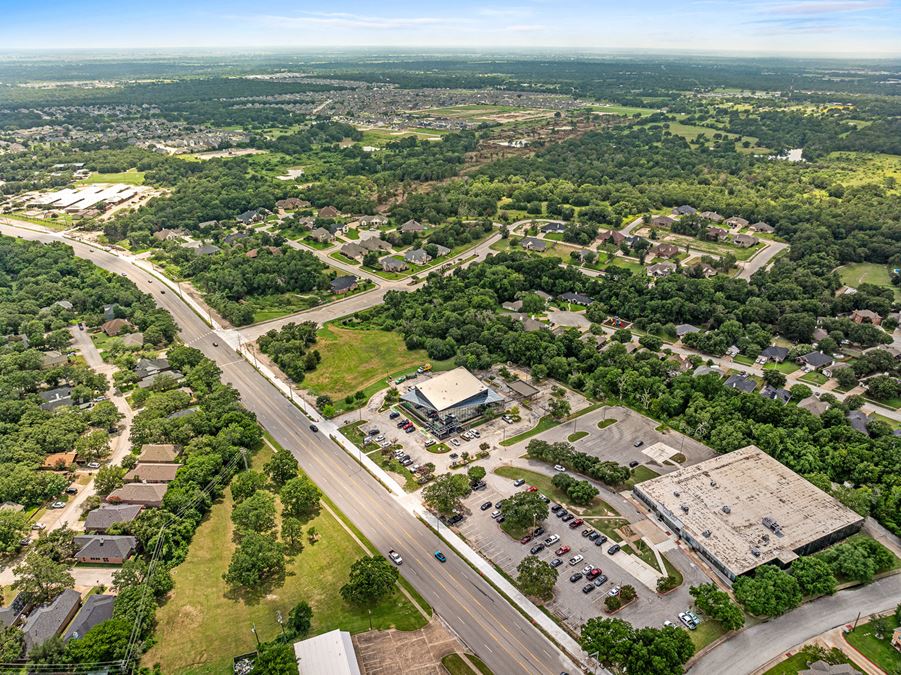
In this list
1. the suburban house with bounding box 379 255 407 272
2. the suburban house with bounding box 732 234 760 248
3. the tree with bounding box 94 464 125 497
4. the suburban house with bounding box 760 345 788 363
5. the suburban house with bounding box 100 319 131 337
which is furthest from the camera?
the suburban house with bounding box 732 234 760 248

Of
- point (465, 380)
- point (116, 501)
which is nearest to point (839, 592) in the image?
point (465, 380)

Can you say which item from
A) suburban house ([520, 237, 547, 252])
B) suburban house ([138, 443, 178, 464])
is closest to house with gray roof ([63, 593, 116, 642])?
suburban house ([138, 443, 178, 464])

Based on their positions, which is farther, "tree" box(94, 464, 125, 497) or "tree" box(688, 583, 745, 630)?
"tree" box(94, 464, 125, 497)

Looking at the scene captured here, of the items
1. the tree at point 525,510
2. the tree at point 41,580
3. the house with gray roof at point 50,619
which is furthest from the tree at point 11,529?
the tree at point 525,510

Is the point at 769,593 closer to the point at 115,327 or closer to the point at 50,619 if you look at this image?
the point at 50,619

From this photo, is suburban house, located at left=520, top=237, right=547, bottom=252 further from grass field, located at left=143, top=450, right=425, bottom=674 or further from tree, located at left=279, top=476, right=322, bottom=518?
grass field, located at left=143, top=450, right=425, bottom=674

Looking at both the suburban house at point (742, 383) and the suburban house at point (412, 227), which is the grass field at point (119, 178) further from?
the suburban house at point (742, 383)

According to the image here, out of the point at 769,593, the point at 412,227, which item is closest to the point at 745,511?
the point at 769,593

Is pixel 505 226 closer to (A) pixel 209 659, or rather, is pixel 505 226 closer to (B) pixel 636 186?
(B) pixel 636 186
